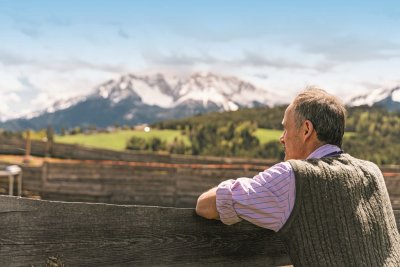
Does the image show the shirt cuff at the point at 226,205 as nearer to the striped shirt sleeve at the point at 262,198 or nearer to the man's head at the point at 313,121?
the striped shirt sleeve at the point at 262,198

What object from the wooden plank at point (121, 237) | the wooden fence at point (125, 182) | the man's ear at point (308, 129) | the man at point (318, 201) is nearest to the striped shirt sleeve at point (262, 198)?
the man at point (318, 201)

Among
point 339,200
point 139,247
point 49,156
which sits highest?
point 339,200

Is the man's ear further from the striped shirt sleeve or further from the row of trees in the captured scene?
the row of trees

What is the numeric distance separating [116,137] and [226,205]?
170 feet

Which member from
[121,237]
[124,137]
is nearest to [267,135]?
[124,137]

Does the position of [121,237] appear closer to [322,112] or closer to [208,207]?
[208,207]

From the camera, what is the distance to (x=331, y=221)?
3.27 metres

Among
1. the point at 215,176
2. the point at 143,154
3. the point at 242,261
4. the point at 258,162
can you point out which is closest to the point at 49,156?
the point at 143,154

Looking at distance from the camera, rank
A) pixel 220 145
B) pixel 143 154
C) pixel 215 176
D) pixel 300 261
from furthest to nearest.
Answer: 1. pixel 220 145
2. pixel 143 154
3. pixel 215 176
4. pixel 300 261

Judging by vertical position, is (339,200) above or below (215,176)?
above

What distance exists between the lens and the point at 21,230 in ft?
9.08

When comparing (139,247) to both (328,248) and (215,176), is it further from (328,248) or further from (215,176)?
(215,176)

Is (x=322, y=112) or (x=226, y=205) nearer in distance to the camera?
(x=226, y=205)

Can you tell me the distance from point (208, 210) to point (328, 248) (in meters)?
0.64
